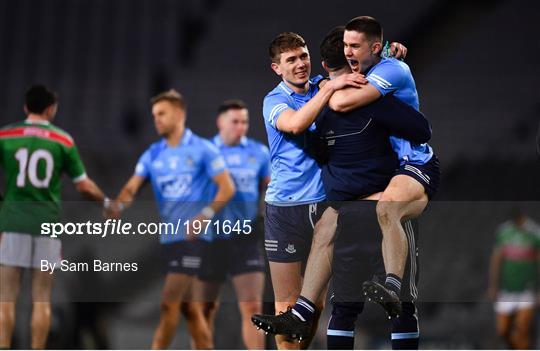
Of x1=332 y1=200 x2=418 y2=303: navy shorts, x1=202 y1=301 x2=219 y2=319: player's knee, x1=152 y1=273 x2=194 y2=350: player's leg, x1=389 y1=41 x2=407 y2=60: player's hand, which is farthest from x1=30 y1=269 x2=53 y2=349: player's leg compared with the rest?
x1=389 y1=41 x2=407 y2=60: player's hand

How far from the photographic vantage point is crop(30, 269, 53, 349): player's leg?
5953 millimetres

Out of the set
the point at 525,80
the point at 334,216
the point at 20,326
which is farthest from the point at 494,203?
the point at 334,216

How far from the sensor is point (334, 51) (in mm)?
4195

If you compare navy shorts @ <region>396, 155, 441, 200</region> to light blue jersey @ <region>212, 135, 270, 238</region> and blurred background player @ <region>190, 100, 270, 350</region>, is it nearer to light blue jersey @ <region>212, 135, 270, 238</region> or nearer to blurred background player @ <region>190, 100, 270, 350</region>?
blurred background player @ <region>190, 100, 270, 350</region>

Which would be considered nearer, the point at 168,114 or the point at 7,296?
the point at 7,296

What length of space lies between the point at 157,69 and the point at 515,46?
4.36 metres

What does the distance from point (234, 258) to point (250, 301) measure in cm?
33

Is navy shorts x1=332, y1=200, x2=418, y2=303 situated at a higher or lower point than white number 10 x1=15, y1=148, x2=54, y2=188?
lower

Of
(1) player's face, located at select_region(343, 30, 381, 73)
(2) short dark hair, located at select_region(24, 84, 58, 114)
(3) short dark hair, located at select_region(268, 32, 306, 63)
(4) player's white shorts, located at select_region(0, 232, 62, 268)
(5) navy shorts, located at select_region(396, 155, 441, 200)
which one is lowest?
(5) navy shorts, located at select_region(396, 155, 441, 200)

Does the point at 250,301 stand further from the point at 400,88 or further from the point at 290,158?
the point at 400,88

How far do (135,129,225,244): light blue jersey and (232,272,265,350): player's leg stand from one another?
1.43 ft

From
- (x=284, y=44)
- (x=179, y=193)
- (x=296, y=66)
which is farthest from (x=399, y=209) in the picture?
(x=179, y=193)

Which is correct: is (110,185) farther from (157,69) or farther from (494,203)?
(494,203)

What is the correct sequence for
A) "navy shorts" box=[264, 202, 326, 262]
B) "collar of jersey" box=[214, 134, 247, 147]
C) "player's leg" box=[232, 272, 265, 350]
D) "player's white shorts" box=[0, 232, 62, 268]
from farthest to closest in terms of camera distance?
1. "collar of jersey" box=[214, 134, 247, 147]
2. "player's leg" box=[232, 272, 265, 350]
3. "player's white shorts" box=[0, 232, 62, 268]
4. "navy shorts" box=[264, 202, 326, 262]
